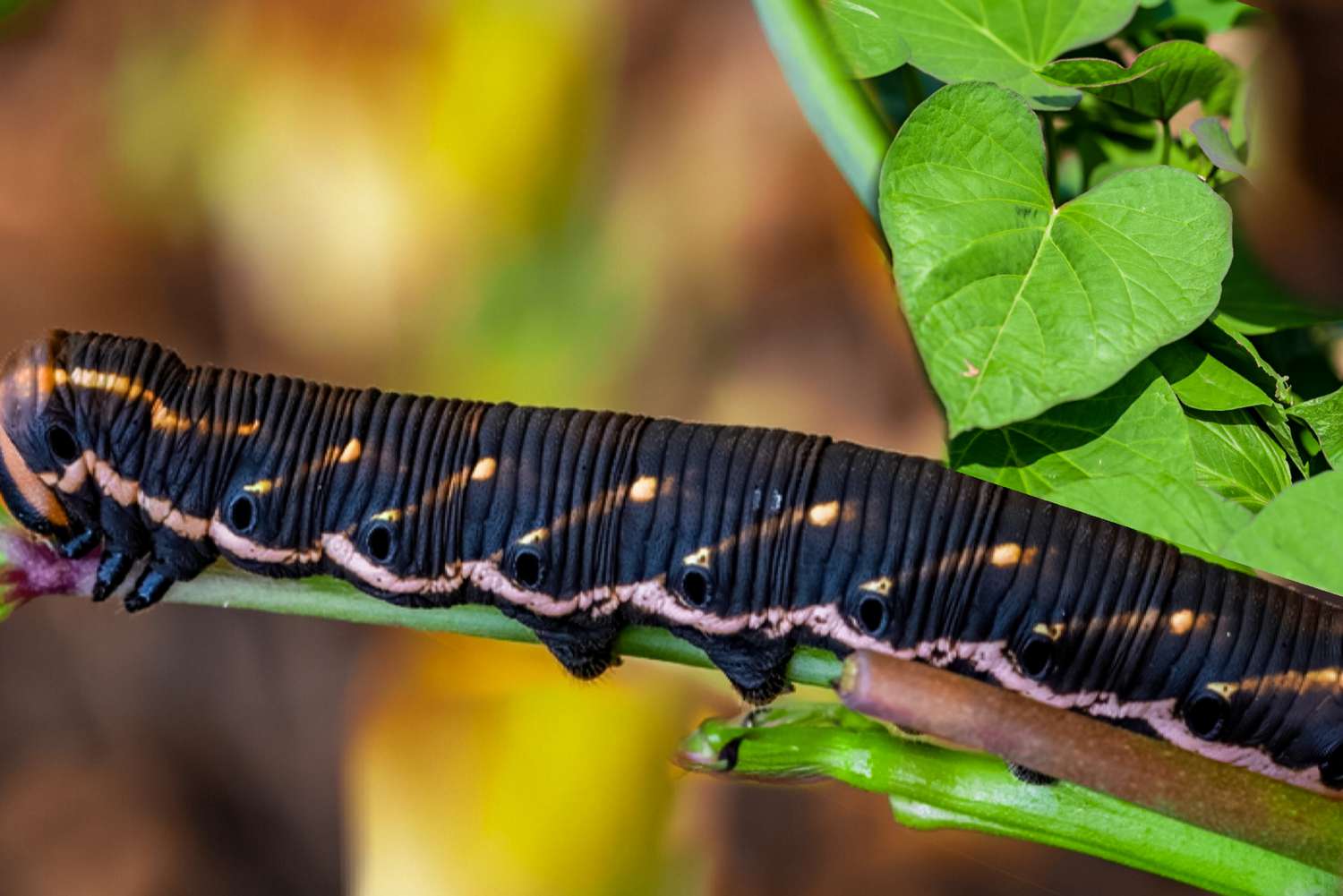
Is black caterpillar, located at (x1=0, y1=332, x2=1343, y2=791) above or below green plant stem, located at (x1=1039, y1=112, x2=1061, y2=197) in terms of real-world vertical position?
below

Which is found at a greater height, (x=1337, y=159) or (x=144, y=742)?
(x=1337, y=159)

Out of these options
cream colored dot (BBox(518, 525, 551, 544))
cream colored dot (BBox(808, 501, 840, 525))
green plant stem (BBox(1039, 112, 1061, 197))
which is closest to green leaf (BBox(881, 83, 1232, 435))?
green plant stem (BBox(1039, 112, 1061, 197))

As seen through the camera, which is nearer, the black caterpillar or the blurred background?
the black caterpillar

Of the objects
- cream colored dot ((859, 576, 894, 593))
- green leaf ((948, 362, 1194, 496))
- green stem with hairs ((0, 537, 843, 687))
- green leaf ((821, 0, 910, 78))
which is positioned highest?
green leaf ((821, 0, 910, 78))

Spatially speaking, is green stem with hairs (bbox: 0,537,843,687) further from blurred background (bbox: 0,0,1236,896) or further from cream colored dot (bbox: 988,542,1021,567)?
blurred background (bbox: 0,0,1236,896)

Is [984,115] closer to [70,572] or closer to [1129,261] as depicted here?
[1129,261]

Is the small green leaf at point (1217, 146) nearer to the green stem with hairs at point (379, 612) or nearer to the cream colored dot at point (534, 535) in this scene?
the green stem with hairs at point (379, 612)

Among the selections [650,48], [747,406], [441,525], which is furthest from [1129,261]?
[650,48]

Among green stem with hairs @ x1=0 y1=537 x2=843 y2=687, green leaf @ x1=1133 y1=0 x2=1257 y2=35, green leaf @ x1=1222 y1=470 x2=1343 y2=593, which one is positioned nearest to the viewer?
green leaf @ x1=1222 y1=470 x2=1343 y2=593
